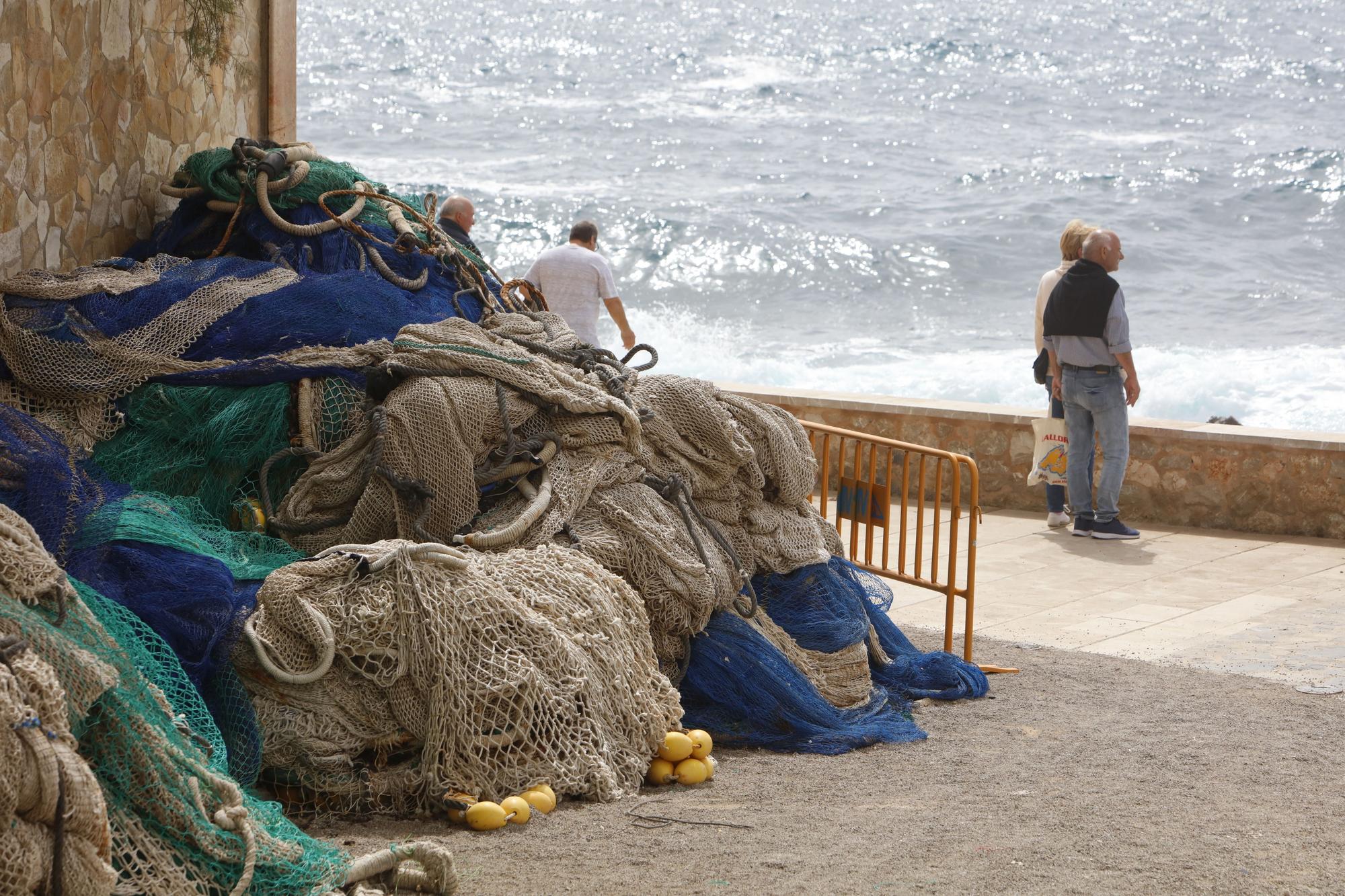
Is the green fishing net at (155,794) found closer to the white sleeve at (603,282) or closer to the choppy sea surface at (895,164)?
the white sleeve at (603,282)

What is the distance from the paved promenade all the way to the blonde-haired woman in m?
0.12

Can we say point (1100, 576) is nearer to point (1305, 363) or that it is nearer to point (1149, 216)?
point (1305, 363)

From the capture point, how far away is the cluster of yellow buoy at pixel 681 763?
4605 millimetres

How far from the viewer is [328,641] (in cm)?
420

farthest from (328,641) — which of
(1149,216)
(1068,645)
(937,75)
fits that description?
(937,75)

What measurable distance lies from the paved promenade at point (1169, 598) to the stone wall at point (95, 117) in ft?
13.0

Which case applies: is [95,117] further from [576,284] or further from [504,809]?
[576,284]

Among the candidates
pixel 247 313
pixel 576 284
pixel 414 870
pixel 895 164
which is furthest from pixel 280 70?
pixel 895 164

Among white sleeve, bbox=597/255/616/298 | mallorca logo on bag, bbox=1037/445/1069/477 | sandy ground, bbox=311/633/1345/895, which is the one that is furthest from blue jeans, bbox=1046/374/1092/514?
sandy ground, bbox=311/633/1345/895

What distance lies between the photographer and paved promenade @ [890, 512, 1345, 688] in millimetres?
6750

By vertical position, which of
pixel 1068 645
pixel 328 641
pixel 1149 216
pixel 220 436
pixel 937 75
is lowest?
pixel 1068 645

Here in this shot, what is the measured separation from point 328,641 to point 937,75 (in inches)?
1757

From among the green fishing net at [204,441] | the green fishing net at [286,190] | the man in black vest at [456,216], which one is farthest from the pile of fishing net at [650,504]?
the man in black vest at [456,216]

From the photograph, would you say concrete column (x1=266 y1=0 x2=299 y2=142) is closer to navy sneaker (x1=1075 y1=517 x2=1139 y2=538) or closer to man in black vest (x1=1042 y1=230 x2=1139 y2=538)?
man in black vest (x1=1042 y1=230 x2=1139 y2=538)
